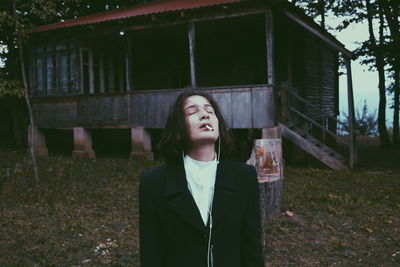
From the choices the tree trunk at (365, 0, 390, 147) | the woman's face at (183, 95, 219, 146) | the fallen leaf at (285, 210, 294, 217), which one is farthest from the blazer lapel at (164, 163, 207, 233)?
the tree trunk at (365, 0, 390, 147)

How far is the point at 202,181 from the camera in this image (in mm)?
2018

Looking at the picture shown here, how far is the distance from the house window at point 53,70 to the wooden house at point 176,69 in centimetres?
4

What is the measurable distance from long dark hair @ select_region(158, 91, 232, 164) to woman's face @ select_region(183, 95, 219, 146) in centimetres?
3

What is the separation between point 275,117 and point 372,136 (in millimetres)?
14901

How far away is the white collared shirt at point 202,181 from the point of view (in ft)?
6.53

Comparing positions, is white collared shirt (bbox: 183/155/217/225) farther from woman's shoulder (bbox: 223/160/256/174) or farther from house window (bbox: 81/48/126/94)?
house window (bbox: 81/48/126/94)

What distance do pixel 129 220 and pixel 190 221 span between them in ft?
13.6

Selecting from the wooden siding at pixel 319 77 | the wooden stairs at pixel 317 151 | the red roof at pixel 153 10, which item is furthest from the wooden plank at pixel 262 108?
the wooden siding at pixel 319 77

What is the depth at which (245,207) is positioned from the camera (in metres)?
2.09

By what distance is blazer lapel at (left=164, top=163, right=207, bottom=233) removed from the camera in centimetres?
189

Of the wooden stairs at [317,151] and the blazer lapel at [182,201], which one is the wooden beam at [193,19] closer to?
the wooden stairs at [317,151]

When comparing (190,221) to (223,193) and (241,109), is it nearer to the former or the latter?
(223,193)

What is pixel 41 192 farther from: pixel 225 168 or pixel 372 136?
pixel 372 136

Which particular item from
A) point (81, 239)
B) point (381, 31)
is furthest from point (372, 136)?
point (81, 239)
